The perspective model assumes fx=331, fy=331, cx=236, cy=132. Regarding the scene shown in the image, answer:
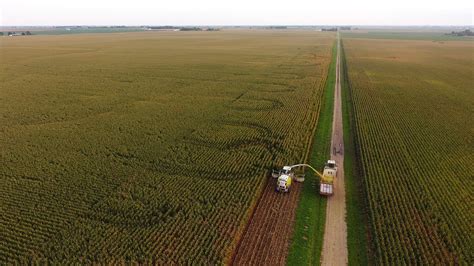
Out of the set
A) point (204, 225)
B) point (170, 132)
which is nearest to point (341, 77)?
point (170, 132)

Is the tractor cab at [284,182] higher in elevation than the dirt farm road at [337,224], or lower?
higher

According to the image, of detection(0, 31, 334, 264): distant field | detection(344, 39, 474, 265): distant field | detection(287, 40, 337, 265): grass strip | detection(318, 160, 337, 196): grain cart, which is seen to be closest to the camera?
detection(287, 40, 337, 265): grass strip

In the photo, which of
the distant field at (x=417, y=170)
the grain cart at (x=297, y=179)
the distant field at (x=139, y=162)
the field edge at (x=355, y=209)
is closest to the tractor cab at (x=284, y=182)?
the grain cart at (x=297, y=179)

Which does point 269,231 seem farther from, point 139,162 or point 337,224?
point 139,162

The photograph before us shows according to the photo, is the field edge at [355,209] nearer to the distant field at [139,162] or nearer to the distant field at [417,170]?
the distant field at [417,170]

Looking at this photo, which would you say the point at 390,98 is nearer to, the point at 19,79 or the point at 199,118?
the point at 199,118

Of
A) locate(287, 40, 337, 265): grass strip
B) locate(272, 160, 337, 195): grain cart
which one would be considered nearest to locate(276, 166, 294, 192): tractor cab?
locate(272, 160, 337, 195): grain cart

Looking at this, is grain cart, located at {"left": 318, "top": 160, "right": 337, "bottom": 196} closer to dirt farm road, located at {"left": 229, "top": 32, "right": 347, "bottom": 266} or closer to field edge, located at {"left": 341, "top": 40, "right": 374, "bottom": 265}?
dirt farm road, located at {"left": 229, "top": 32, "right": 347, "bottom": 266}
